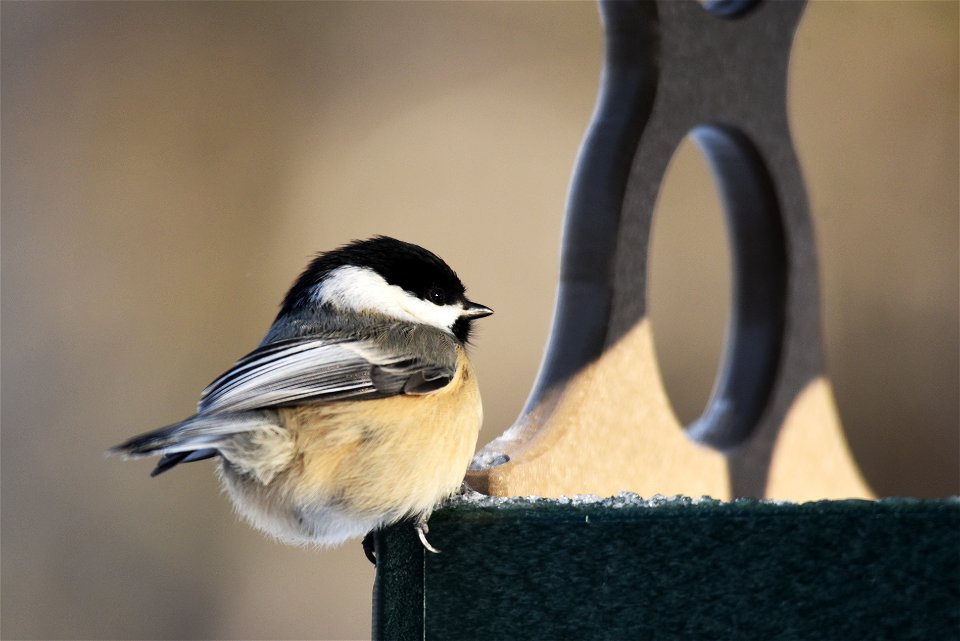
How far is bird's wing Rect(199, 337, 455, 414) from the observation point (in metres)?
1.21

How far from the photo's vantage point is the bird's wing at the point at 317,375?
3.96 feet

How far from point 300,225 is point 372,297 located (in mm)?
2206

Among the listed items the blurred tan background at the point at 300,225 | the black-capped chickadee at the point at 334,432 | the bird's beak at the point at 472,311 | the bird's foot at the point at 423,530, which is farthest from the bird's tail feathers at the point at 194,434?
the blurred tan background at the point at 300,225

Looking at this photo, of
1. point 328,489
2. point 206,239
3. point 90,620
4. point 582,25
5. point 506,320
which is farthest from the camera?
point 582,25

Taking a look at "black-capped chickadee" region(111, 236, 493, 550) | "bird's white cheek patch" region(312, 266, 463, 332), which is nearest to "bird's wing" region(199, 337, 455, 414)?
"black-capped chickadee" region(111, 236, 493, 550)

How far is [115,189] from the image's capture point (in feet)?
11.6

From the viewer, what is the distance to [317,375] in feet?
4.12

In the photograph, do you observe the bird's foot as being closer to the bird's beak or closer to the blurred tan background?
the bird's beak

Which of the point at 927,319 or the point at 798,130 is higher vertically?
the point at 798,130

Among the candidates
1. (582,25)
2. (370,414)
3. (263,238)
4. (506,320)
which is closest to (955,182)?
(582,25)

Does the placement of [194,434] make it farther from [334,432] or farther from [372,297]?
[372,297]

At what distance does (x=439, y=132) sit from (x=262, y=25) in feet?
2.55

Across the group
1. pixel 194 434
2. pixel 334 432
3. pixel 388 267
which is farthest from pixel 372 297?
pixel 194 434

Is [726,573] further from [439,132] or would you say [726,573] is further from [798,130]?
[798,130]
